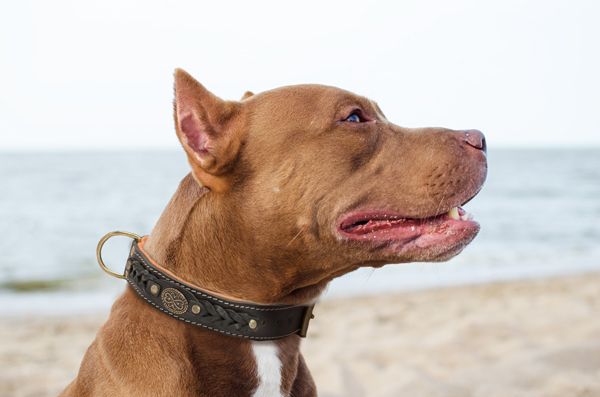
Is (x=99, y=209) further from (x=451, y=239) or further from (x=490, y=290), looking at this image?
(x=451, y=239)

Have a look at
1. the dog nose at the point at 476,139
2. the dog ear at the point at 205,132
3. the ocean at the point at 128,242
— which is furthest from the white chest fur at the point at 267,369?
the dog nose at the point at 476,139

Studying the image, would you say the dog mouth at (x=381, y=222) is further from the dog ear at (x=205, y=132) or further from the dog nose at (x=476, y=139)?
the dog ear at (x=205, y=132)

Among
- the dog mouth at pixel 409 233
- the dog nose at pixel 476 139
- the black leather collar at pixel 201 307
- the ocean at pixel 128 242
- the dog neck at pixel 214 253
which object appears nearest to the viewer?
the black leather collar at pixel 201 307

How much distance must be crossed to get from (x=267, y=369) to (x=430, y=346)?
321 cm

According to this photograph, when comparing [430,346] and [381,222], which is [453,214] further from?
[430,346]

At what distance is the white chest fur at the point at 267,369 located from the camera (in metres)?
2.27

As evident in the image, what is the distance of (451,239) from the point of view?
239 cm

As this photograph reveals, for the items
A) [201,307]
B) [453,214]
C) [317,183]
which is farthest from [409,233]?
[201,307]

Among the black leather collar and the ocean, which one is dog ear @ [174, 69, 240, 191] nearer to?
the black leather collar

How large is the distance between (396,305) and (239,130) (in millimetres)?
5145

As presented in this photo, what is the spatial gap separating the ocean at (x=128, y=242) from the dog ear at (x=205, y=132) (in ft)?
4.09

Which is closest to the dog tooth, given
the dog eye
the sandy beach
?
the dog eye

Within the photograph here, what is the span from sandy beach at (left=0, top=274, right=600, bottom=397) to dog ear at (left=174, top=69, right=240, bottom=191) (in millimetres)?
2571

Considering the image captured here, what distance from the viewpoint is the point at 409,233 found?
7.89 ft
